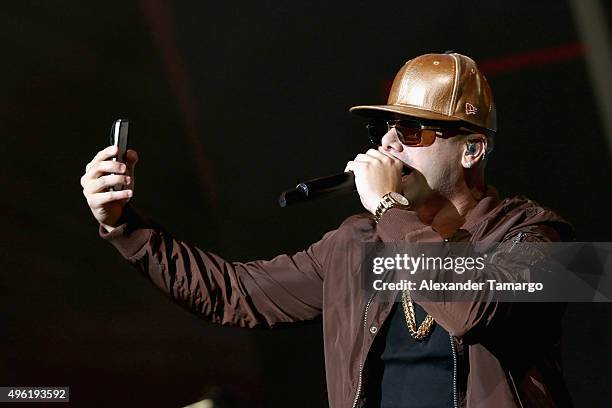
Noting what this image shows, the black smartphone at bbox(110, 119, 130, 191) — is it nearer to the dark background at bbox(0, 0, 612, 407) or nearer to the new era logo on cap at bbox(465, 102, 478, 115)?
the new era logo on cap at bbox(465, 102, 478, 115)

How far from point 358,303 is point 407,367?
184 mm

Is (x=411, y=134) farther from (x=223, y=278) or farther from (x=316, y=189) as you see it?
(x=223, y=278)

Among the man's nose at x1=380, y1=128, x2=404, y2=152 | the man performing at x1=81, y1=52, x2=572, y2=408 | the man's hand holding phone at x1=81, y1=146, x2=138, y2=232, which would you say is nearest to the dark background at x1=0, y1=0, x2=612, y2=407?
the man performing at x1=81, y1=52, x2=572, y2=408

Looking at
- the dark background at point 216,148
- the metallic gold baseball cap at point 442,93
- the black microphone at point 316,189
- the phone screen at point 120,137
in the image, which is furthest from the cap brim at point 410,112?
the dark background at point 216,148

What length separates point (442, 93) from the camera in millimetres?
1822

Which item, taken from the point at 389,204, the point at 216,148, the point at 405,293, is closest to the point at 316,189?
the point at 389,204

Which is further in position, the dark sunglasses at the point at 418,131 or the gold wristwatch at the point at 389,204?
the dark sunglasses at the point at 418,131

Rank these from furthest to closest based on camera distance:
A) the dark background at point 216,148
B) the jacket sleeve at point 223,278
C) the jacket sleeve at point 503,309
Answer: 1. the dark background at point 216,148
2. the jacket sleeve at point 223,278
3. the jacket sleeve at point 503,309

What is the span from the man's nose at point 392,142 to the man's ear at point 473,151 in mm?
128

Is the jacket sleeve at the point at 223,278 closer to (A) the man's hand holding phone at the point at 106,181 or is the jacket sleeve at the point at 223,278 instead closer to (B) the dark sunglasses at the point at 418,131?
(A) the man's hand holding phone at the point at 106,181

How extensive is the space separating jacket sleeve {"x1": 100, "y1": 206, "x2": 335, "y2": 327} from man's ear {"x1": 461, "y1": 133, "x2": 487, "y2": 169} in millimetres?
304

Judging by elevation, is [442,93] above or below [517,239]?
above

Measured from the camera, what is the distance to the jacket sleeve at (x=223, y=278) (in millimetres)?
1761

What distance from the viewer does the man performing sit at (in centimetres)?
161
